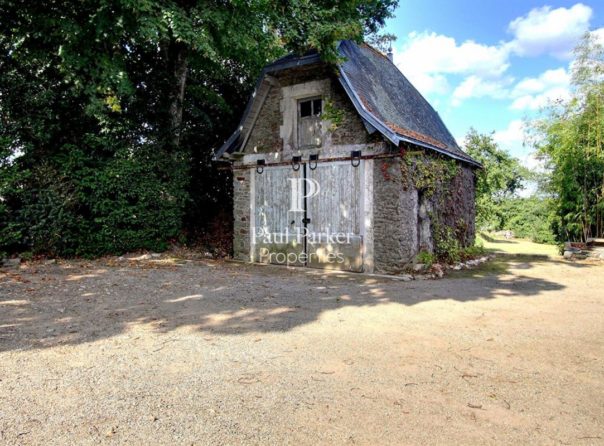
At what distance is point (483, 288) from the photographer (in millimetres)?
7008

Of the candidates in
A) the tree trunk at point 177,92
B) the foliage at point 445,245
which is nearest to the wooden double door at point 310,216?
the foliage at point 445,245

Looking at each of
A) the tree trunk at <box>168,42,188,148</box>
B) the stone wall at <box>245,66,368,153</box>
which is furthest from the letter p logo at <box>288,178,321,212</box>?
the tree trunk at <box>168,42,188,148</box>

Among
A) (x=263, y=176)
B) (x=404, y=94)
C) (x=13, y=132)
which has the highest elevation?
(x=404, y=94)

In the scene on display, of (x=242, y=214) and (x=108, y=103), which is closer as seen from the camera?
(x=108, y=103)

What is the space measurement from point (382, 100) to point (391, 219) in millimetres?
3061

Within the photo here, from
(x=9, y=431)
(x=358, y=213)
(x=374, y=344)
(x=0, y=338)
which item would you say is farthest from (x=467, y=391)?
(x=358, y=213)

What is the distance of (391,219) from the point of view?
27.4 feet

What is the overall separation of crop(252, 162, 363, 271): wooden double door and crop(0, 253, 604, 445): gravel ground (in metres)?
2.51

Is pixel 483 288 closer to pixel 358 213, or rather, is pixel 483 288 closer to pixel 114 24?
pixel 358 213

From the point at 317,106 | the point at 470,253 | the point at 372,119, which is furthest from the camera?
the point at 470,253

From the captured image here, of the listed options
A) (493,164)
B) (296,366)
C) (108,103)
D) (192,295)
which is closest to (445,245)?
(192,295)

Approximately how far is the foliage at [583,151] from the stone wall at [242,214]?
29.1 ft

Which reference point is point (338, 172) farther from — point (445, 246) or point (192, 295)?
point (192, 295)

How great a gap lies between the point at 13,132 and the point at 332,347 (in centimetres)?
892
